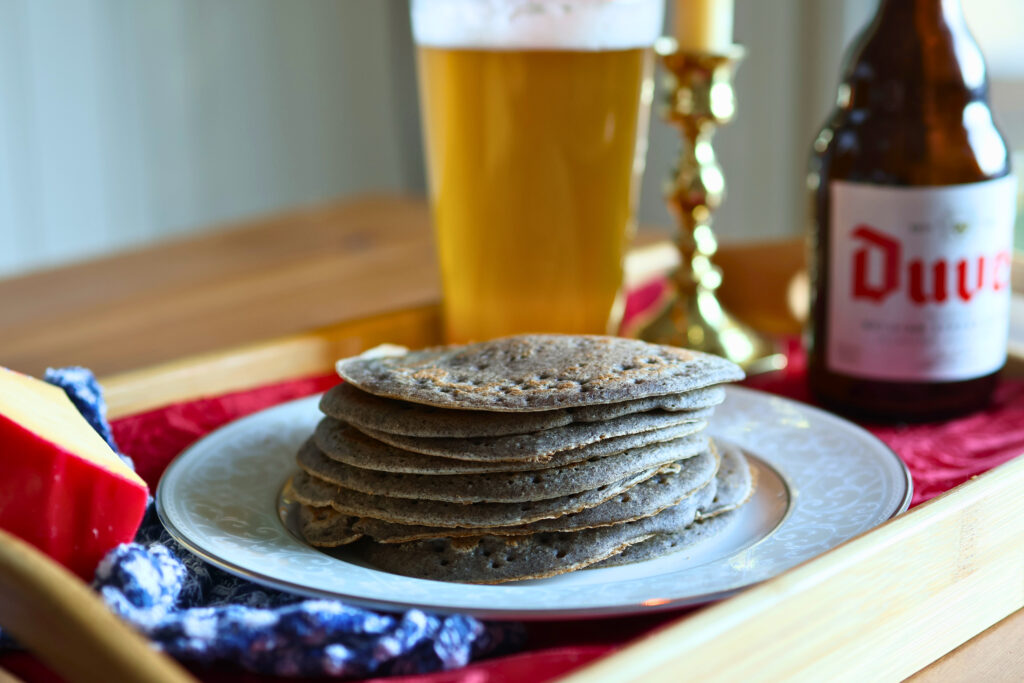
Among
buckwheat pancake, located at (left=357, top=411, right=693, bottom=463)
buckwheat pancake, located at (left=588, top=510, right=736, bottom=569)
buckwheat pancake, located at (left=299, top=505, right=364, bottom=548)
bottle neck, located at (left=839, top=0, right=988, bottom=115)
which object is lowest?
buckwheat pancake, located at (left=588, top=510, right=736, bottom=569)

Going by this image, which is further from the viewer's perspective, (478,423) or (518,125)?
(518,125)

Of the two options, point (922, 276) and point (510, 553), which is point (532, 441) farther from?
point (922, 276)

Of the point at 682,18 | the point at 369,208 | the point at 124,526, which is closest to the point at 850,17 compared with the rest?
the point at 369,208

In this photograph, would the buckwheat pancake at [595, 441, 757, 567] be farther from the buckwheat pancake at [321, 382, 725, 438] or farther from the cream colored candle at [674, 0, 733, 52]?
the cream colored candle at [674, 0, 733, 52]

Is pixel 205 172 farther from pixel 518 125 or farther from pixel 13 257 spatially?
pixel 518 125

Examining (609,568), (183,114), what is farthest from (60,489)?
(183,114)

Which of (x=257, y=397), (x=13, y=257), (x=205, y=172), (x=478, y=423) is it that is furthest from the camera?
(x=205, y=172)

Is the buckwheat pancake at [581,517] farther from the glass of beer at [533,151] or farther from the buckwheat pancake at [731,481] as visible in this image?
the glass of beer at [533,151]

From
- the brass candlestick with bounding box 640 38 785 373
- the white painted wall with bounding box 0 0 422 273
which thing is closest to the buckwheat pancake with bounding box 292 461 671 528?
the brass candlestick with bounding box 640 38 785 373
